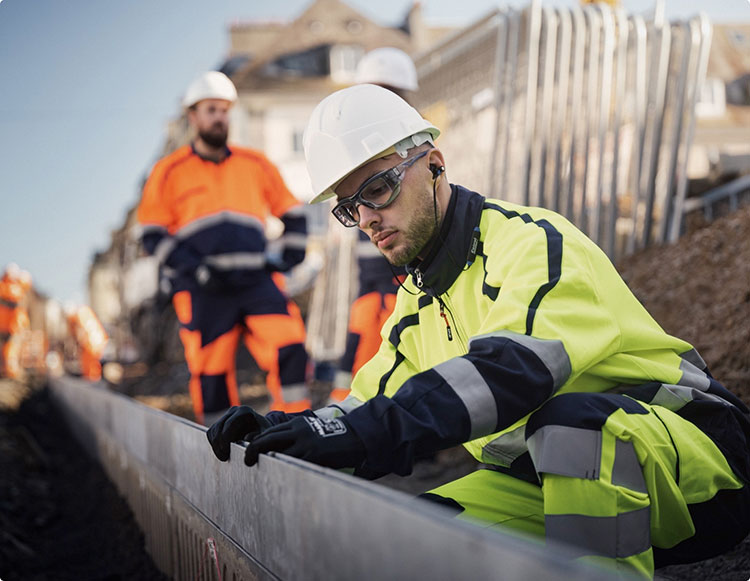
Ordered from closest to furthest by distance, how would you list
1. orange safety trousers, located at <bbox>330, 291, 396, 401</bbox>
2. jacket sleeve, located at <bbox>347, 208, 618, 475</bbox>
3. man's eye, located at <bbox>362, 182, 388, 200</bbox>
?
jacket sleeve, located at <bbox>347, 208, 618, 475</bbox> < man's eye, located at <bbox>362, 182, 388, 200</bbox> < orange safety trousers, located at <bbox>330, 291, 396, 401</bbox>

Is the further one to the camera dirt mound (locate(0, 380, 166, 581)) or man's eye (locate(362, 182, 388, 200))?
dirt mound (locate(0, 380, 166, 581))

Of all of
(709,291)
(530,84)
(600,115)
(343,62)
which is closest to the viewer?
(709,291)

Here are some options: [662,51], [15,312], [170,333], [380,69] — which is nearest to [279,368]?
[380,69]

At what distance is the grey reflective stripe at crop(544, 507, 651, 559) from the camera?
173 centimetres

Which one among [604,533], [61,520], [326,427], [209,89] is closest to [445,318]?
[326,427]

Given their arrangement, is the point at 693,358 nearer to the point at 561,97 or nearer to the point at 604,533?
the point at 604,533

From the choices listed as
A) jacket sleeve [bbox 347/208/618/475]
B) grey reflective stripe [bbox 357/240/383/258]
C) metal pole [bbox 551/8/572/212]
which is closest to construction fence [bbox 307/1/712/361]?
metal pole [bbox 551/8/572/212]

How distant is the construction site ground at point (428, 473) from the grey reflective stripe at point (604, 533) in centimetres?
100

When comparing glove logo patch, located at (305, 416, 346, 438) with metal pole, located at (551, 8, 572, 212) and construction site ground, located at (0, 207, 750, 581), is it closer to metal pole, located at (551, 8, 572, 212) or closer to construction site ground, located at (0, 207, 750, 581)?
construction site ground, located at (0, 207, 750, 581)

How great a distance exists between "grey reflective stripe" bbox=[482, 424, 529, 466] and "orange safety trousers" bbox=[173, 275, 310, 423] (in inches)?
117

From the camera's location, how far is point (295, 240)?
5691mm

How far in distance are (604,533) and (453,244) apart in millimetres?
872

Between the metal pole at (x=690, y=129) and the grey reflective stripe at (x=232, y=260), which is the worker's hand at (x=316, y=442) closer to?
the grey reflective stripe at (x=232, y=260)

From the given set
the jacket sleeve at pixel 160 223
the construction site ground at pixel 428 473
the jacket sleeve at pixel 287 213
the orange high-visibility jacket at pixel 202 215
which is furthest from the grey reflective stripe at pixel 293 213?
the construction site ground at pixel 428 473
